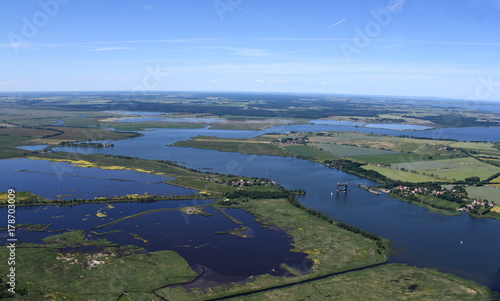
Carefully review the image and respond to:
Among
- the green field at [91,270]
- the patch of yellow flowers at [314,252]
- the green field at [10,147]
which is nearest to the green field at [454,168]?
the patch of yellow flowers at [314,252]

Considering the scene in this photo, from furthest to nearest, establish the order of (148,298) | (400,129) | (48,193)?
(400,129) < (48,193) < (148,298)

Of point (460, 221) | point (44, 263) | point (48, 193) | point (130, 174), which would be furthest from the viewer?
point (130, 174)

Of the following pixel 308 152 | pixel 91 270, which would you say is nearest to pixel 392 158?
pixel 308 152

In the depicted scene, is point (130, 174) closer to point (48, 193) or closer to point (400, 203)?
point (48, 193)

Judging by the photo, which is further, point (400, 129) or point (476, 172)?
point (400, 129)

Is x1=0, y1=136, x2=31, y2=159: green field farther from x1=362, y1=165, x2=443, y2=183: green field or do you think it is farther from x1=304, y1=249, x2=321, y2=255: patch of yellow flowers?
x1=362, y1=165, x2=443, y2=183: green field

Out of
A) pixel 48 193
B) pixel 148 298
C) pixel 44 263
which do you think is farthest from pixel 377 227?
pixel 48 193
